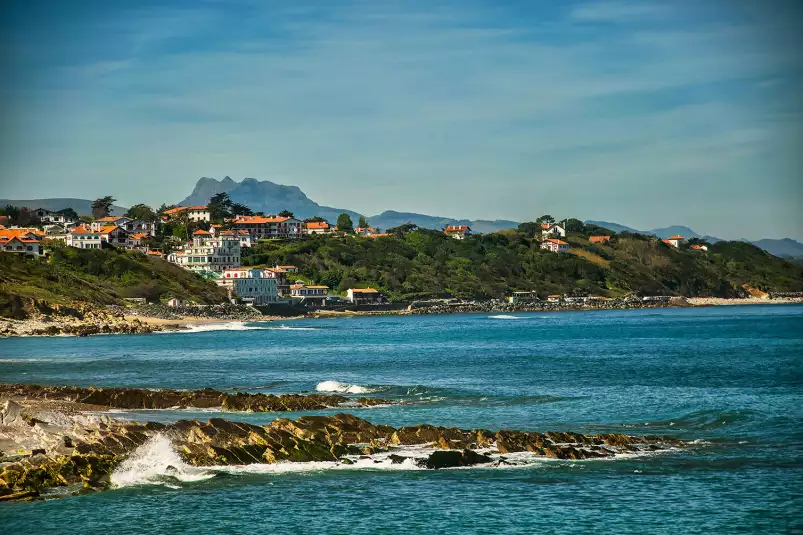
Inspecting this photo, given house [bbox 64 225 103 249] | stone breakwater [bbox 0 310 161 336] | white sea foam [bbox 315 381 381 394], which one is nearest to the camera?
white sea foam [bbox 315 381 381 394]

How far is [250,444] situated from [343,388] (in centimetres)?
2054

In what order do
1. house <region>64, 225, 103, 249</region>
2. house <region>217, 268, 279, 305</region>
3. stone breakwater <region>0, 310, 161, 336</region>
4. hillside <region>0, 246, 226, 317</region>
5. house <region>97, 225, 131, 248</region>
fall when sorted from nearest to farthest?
stone breakwater <region>0, 310, 161, 336</region> < hillside <region>0, 246, 226, 317</region> < house <region>64, 225, 103, 249</region> < house <region>217, 268, 279, 305</region> < house <region>97, 225, 131, 248</region>

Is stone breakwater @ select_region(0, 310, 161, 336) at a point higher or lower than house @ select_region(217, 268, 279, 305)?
lower

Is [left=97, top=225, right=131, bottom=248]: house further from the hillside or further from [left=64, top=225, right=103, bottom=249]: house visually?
the hillside

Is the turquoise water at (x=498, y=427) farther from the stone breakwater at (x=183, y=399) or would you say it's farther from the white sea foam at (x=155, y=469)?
the stone breakwater at (x=183, y=399)

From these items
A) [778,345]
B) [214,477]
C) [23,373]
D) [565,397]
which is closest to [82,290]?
[23,373]

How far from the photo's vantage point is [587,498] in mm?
23922

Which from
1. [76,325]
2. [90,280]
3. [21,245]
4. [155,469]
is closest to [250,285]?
[90,280]

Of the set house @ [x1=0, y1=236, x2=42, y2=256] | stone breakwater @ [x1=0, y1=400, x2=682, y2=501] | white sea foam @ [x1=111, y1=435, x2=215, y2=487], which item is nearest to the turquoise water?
white sea foam @ [x1=111, y1=435, x2=215, y2=487]

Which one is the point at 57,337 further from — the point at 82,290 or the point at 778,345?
the point at 778,345

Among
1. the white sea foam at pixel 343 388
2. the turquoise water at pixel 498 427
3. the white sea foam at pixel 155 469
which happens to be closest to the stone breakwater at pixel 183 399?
the turquoise water at pixel 498 427

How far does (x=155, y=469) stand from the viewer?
26719 millimetres

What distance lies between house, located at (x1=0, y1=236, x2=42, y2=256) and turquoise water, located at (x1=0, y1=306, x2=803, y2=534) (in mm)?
75459

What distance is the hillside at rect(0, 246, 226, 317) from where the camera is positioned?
115 metres
